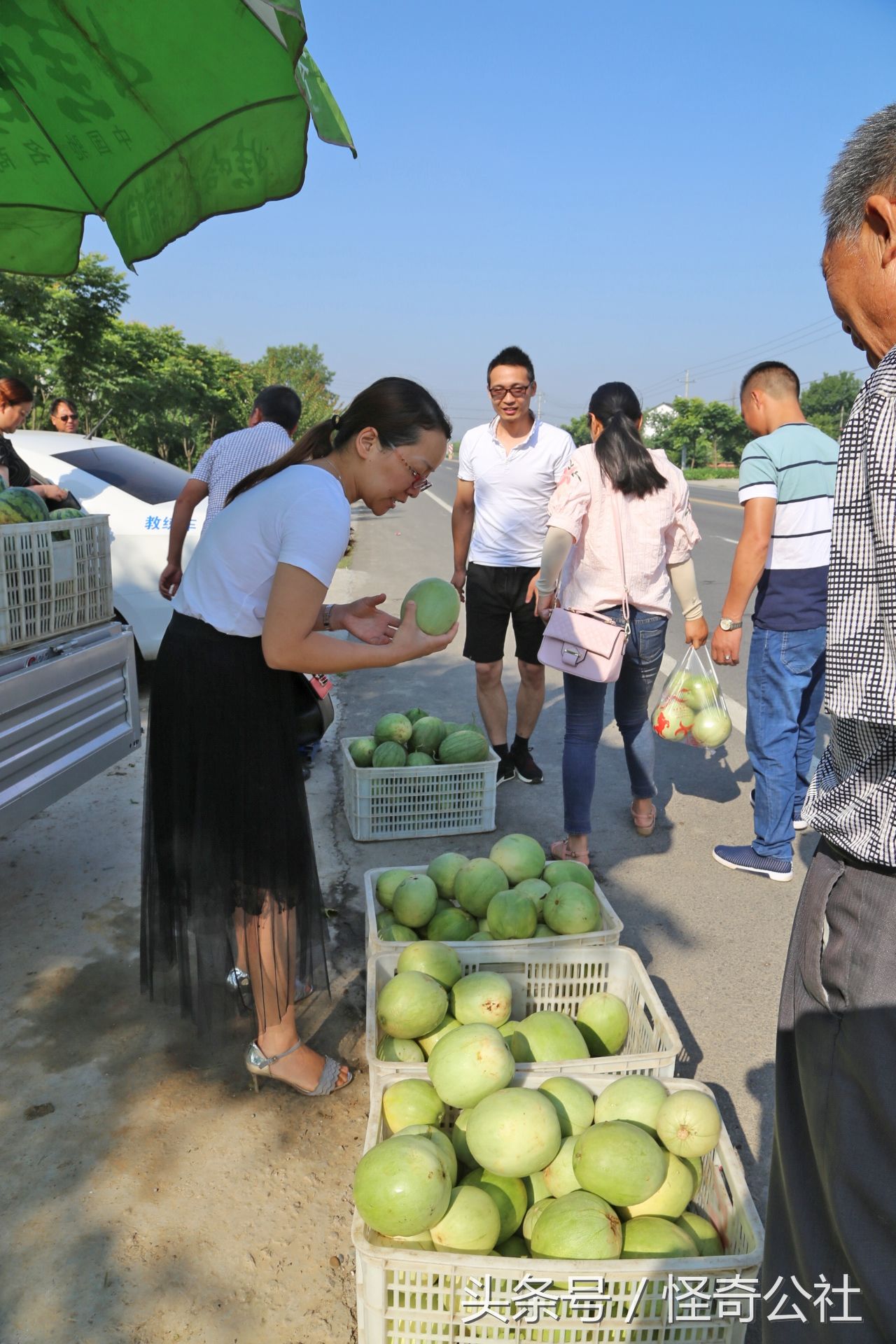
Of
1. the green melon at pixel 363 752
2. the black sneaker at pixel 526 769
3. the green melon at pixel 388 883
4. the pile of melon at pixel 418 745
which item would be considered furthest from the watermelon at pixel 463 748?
the green melon at pixel 388 883

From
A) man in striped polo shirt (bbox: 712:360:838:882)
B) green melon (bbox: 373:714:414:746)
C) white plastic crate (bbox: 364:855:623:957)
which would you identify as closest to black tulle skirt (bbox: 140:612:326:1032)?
white plastic crate (bbox: 364:855:623:957)

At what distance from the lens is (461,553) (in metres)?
5.44

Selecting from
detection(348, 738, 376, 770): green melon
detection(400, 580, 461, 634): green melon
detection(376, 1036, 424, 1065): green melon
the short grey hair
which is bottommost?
detection(376, 1036, 424, 1065): green melon

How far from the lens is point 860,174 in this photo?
4.09 ft

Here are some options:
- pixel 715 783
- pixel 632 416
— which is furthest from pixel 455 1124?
pixel 715 783

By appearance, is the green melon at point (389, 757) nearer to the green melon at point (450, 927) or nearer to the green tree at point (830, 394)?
the green melon at point (450, 927)

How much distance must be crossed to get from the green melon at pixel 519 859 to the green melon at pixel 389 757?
44.5 inches

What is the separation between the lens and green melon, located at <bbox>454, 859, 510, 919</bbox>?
125 inches

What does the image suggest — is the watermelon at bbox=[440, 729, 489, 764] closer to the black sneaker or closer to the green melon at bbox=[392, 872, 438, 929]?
the black sneaker

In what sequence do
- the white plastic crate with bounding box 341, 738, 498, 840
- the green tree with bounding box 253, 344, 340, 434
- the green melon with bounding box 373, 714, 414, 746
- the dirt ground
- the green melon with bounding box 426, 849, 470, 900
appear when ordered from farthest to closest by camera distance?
the green tree with bounding box 253, 344, 340, 434
the green melon with bounding box 373, 714, 414, 746
the white plastic crate with bounding box 341, 738, 498, 840
the green melon with bounding box 426, 849, 470, 900
the dirt ground

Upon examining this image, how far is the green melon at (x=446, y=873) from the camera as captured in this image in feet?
10.8

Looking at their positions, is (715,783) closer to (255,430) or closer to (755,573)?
(755,573)

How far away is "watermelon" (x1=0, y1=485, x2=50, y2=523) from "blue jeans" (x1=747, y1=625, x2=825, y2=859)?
3322mm

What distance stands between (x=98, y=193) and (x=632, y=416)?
2.35 meters
